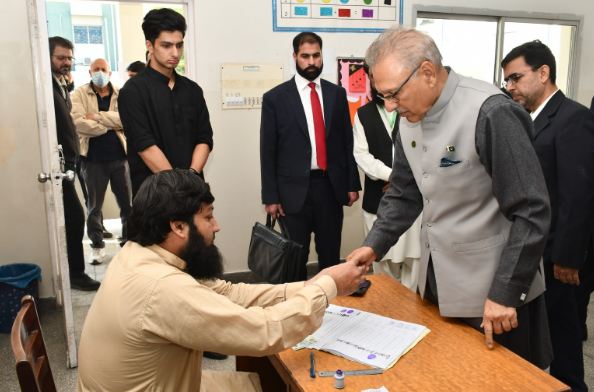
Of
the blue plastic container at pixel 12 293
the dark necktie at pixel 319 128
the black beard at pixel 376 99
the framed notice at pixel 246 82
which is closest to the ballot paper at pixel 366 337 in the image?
the dark necktie at pixel 319 128

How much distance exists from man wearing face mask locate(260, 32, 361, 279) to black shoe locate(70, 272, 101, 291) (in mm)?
1601

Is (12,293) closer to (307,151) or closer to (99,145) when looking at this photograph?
(99,145)

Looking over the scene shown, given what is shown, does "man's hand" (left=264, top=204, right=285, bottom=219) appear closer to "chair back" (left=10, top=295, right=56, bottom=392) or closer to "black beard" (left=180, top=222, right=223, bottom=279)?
"black beard" (left=180, top=222, right=223, bottom=279)

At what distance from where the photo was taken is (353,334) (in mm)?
1510

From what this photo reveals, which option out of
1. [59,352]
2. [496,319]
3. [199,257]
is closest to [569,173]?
[496,319]

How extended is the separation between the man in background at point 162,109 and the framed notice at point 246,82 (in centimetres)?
92

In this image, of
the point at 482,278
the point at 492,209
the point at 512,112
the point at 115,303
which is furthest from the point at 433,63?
the point at 115,303

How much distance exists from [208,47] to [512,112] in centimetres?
277

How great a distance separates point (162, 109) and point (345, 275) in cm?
158

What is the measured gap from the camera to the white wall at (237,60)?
372cm

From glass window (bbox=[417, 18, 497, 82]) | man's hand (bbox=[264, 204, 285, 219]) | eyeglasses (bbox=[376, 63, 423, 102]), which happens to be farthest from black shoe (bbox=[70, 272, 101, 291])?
glass window (bbox=[417, 18, 497, 82])

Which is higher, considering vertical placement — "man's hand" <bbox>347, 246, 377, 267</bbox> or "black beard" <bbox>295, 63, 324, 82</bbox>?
"black beard" <bbox>295, 63, 324, 82</bbox>

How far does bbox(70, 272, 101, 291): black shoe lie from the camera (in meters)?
3.85

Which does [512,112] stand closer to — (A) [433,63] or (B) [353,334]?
(A) [433,63]
